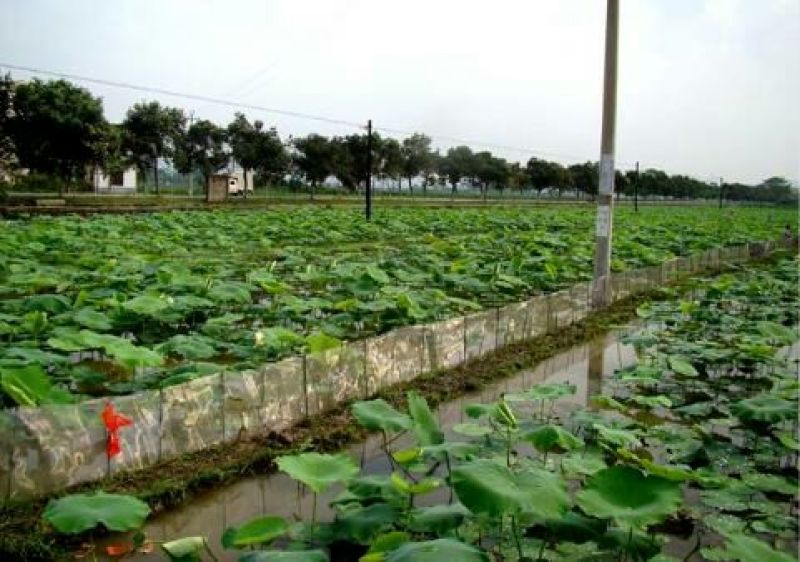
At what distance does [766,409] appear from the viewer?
413cm

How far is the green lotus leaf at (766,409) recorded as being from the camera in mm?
4062

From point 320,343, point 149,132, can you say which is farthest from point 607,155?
point 149,132

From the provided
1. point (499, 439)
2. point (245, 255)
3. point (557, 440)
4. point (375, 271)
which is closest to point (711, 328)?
point (375, 271)

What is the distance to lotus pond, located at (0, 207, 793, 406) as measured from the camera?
4.86 metres

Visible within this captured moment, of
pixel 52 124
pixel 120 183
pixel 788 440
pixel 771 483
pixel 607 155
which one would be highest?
pixel 52 124

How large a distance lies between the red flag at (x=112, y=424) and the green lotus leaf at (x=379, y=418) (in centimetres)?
131

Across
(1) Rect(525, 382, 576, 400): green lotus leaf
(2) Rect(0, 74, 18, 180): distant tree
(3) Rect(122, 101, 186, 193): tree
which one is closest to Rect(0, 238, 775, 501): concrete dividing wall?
(1) Rect(525, 382, 576, 400): green lotus leaf

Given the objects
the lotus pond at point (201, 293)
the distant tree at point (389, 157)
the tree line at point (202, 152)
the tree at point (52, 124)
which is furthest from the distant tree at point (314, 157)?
the lotus pond at point (201, 293)

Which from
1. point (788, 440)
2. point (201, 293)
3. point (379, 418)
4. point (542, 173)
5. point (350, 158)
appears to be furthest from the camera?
point (542, 173)

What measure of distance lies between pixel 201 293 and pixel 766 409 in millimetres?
5526

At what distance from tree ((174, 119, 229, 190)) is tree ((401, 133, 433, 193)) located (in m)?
21.6

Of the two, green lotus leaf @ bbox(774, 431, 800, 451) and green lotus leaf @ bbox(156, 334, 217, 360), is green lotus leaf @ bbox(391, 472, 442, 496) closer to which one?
green lotus leaf @ bbox(774, 431, 800, 451)

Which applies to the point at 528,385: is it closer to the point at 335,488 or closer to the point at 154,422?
the point at 335,488

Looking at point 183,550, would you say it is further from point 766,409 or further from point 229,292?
point 229,292
